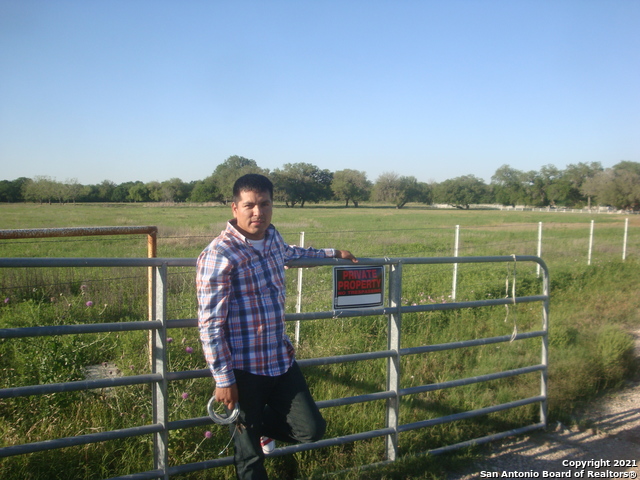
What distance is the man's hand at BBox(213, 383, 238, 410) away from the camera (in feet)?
7.39

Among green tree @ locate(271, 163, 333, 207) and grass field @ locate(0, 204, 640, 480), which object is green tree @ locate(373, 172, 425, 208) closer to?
green tree @ locate(271, 163, 333, 207)

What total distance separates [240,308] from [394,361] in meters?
1.47

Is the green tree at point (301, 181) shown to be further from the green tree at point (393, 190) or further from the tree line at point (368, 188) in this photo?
the green tree at point (393, 190)

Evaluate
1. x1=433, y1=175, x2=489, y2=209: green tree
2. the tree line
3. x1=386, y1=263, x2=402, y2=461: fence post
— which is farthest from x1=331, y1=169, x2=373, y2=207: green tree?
x1=386, y1=263, x2=402, y2=461: fence post

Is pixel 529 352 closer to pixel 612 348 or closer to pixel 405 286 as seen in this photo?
pixel 612 348

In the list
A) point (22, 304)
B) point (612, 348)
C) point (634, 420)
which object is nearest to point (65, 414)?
point (22, 304)

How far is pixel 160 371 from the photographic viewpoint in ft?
8.72

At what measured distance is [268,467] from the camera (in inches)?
125

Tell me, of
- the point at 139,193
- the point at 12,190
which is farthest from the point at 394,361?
the point at 139,193

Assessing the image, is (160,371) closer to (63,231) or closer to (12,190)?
(63,231)

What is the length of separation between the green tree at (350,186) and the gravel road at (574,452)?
52767mm

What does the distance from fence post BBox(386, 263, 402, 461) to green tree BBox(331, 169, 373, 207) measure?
53.5 metres

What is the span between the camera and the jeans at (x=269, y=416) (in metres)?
2.40

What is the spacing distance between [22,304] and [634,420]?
6.22 meters
